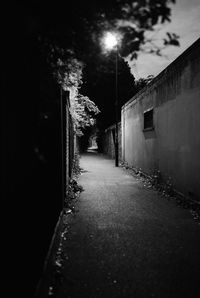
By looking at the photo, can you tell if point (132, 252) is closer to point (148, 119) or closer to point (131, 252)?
point (131, 252)

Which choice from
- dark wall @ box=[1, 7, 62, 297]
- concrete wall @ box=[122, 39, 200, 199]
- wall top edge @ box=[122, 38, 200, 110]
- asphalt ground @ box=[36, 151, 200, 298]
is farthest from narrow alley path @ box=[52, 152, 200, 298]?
wall top edge @ box=[122, 38, 200, 110]

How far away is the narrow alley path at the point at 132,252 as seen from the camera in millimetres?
3551

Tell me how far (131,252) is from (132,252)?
0.05 ft

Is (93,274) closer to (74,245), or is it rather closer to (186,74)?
(74,245)

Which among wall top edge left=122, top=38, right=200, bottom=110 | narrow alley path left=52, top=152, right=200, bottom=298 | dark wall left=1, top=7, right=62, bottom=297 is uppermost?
wall top edge left=122, top=38, right=200, bottom=110

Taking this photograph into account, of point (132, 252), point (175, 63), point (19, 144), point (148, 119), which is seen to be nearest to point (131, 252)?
point (132, 252)

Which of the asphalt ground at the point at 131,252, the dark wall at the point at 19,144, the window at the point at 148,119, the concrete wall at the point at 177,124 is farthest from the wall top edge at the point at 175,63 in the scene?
the dark wall at the point at 19,144

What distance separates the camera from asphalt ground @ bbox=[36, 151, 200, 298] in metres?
3.55

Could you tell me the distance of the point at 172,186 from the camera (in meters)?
9.34

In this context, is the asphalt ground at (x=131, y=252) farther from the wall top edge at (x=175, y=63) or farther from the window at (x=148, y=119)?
the window at (x=148, y=119)

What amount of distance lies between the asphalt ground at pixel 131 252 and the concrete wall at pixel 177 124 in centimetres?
108

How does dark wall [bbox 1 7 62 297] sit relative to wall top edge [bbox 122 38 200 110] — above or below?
below

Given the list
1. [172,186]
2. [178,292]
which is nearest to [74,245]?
[178,292]

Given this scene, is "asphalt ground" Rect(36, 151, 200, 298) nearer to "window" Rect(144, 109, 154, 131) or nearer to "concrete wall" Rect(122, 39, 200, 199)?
"concrete wall" Rect(122, 39, 200, 199)
